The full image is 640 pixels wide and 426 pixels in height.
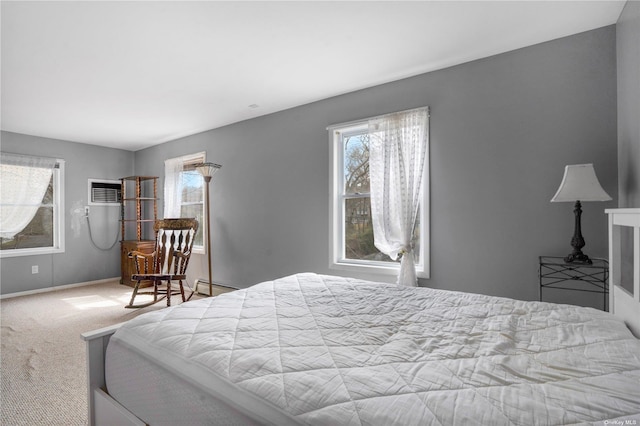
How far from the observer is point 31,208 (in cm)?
498

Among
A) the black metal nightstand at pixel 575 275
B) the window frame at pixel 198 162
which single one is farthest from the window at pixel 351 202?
the window frame at pixel 198 162

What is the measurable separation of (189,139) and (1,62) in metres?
2.58

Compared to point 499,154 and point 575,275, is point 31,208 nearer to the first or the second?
point 499,154

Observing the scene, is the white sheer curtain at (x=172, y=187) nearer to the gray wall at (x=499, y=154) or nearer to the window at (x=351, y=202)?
the gray wall at (x=499, y=154)

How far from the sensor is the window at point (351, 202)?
347 centimetres

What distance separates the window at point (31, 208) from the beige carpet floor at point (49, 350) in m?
0.78

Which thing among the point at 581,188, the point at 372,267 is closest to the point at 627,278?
the point at 581,188

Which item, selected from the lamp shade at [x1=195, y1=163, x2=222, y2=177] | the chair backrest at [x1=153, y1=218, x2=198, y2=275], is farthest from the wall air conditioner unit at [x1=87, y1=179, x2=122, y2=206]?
the lamp shade at [x1=195, y1=163, x2=222, y2=177]

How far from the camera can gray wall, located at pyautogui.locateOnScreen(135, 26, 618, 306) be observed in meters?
2.32

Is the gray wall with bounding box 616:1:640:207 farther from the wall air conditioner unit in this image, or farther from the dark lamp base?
the wall air conditioner unit

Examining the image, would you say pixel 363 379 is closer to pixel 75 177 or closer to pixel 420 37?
pixel 420 37

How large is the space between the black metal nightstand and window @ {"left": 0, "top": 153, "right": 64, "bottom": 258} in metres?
6.46

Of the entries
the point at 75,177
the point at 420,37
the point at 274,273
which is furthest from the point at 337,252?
the point at 75,177

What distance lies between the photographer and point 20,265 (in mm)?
4871
